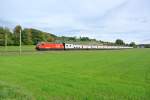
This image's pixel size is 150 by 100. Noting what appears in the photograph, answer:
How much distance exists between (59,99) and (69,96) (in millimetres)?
749

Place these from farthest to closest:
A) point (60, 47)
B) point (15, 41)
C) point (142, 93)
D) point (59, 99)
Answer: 1. point (15, 41)
2. point (60, 47)
3. point (142, 93)
4. point (59, 99)

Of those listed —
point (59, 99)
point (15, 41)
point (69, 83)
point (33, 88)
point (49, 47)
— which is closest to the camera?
point (59, 99)

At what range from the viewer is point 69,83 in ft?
46.3

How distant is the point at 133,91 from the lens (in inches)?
477

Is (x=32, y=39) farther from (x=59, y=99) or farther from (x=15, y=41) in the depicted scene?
(x=59, y=99)

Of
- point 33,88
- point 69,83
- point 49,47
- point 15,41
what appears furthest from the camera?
point 15,41

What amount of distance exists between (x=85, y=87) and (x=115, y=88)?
1587 mm

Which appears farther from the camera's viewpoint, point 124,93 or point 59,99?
point 124,93

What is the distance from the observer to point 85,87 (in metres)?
13.1

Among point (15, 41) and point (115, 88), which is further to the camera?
point (15, 41)

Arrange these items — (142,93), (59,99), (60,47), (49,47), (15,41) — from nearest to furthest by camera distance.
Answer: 1. (59,99)
2. (142,93)
3. (49,47)
4. (60,47)
5. (15,41)

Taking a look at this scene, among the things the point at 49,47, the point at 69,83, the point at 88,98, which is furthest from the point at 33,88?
the point at 49,47

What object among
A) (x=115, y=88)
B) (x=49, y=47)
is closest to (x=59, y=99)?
(x=115, y=88)

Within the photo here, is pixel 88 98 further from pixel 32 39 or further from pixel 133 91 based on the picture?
pixel 32 39
